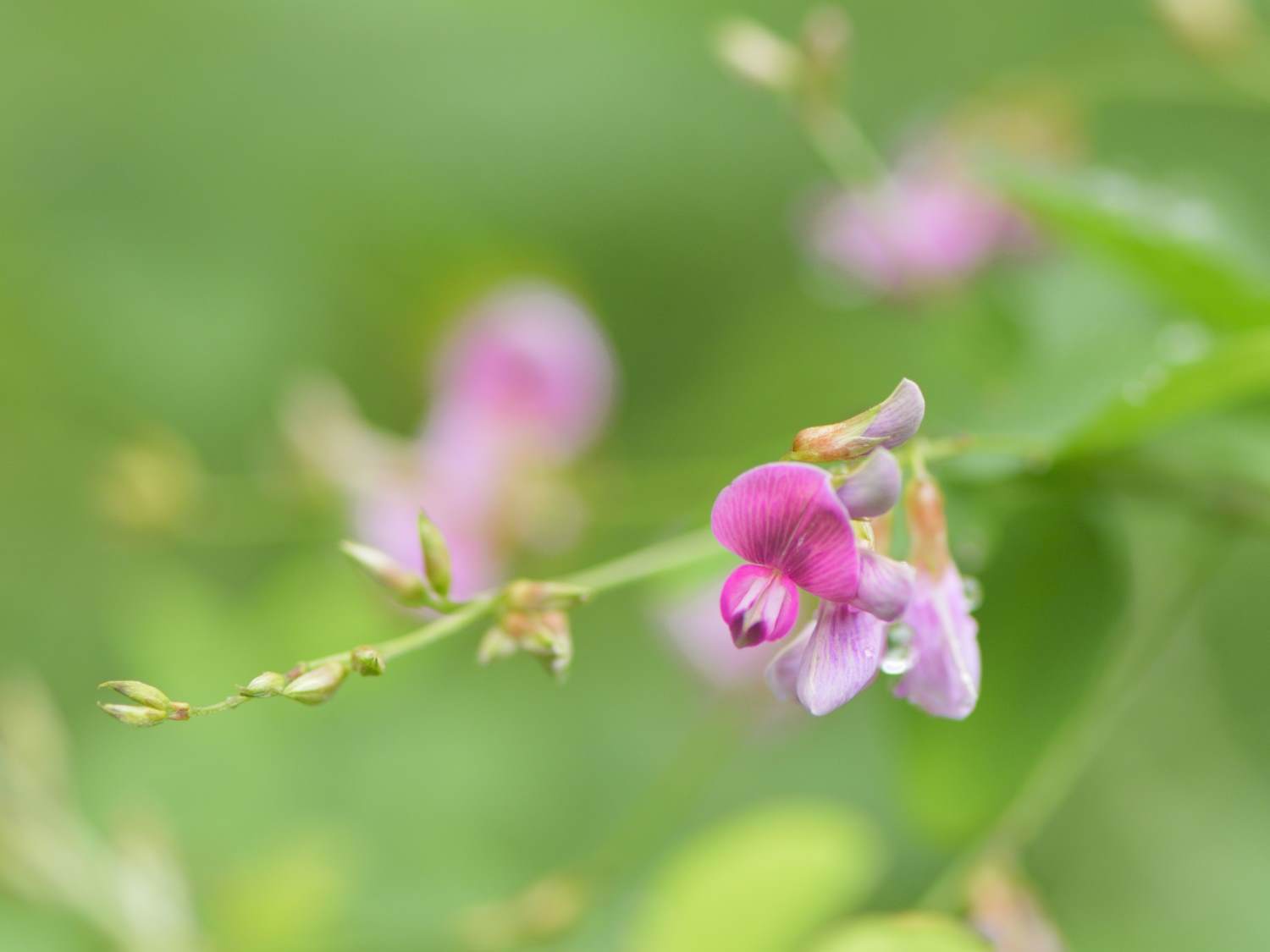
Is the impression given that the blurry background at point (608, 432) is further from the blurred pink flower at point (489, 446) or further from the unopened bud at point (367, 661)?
the unopened bud at point (367, 661)

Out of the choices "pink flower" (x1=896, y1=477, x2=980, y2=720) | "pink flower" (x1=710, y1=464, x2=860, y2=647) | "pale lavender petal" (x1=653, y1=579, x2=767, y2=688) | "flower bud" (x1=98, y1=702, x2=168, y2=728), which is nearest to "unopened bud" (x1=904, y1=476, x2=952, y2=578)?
"pink flower" (x1=896, y1=477, x2=980, y2=720)

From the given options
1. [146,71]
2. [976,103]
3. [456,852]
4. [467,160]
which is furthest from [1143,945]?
[146,71]

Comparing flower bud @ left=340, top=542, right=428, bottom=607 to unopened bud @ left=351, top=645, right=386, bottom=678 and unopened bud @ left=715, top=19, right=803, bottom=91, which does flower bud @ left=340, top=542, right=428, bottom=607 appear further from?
unopened bud @ left=715, top=19, right=803, bottom=91

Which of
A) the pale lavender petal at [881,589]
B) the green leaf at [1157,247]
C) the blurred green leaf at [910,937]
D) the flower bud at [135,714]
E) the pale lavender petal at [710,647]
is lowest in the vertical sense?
the blurred green leaf at [910,937]

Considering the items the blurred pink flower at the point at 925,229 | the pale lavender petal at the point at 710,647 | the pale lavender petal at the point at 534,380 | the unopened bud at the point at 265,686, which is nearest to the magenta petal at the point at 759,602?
the unopened bud at the point at 265,686

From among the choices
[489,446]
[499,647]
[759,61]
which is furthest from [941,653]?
[489,446]
